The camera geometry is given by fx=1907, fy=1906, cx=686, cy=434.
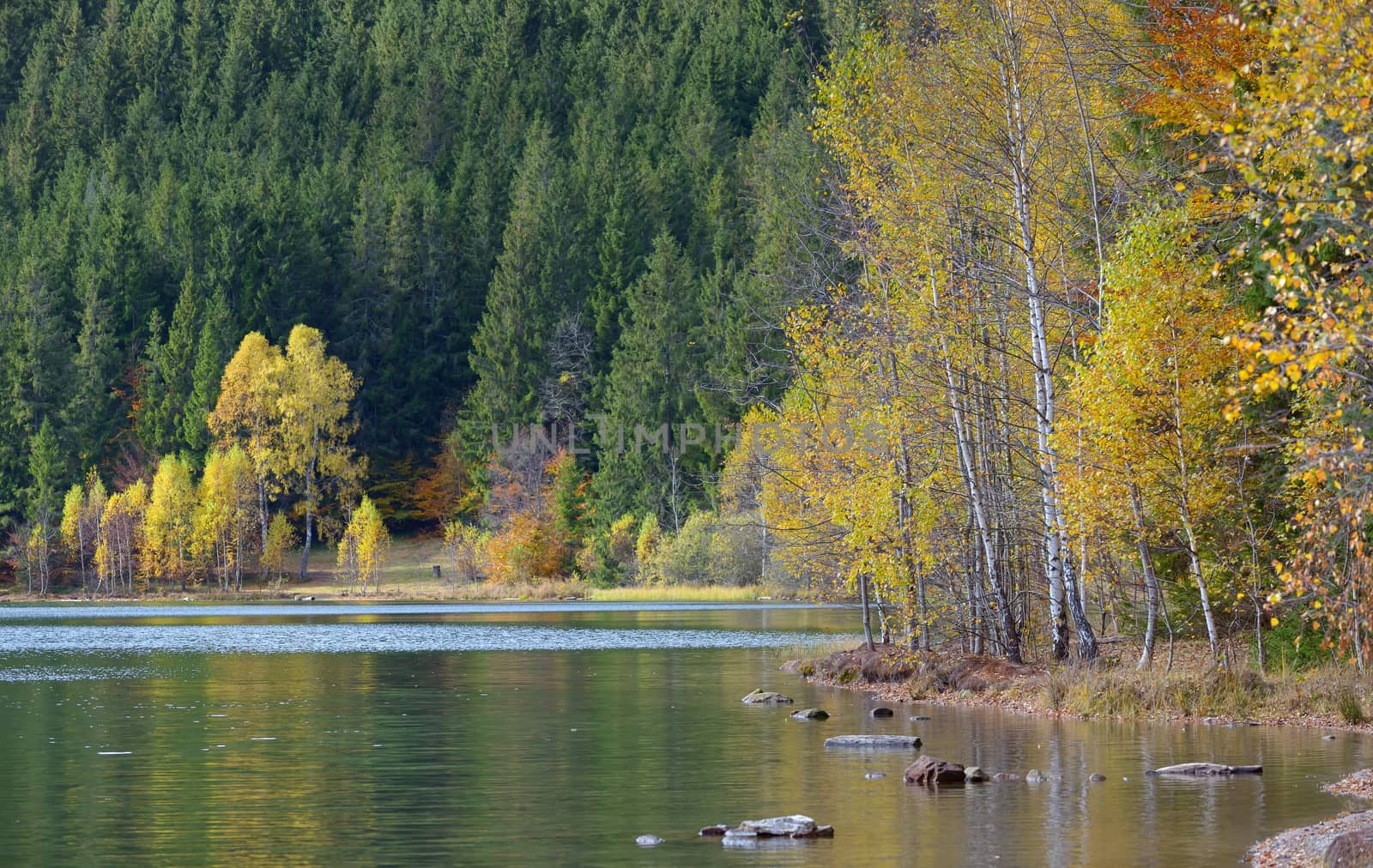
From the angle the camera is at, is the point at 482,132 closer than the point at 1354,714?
No

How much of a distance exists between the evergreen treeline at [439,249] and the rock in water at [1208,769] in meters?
69.1

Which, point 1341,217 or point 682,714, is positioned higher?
point 1341,217

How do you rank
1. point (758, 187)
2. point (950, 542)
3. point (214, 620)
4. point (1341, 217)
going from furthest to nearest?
1. point (758, 187)
2. point (214, 620)
3. point (950, 542)
4. point (1341, 217)

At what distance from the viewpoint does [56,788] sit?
22.4 metres

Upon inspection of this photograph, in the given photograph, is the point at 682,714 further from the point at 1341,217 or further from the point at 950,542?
the point at 1341,217

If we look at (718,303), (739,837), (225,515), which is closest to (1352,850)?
(739,837)

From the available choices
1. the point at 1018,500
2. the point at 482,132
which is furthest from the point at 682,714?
the point at 482,132

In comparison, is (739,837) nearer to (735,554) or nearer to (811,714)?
(811,714)

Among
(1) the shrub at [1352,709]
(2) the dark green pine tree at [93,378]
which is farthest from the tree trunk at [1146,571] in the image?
(2) the dark green pine tree at [93,378]

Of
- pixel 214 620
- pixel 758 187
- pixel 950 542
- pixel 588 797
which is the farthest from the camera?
pixel 758 187

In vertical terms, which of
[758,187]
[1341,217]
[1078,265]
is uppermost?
[758,187]

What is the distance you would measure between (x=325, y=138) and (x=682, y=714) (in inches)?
4834

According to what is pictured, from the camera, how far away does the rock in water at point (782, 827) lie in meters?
18.0

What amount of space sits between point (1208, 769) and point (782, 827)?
6.64 meters
